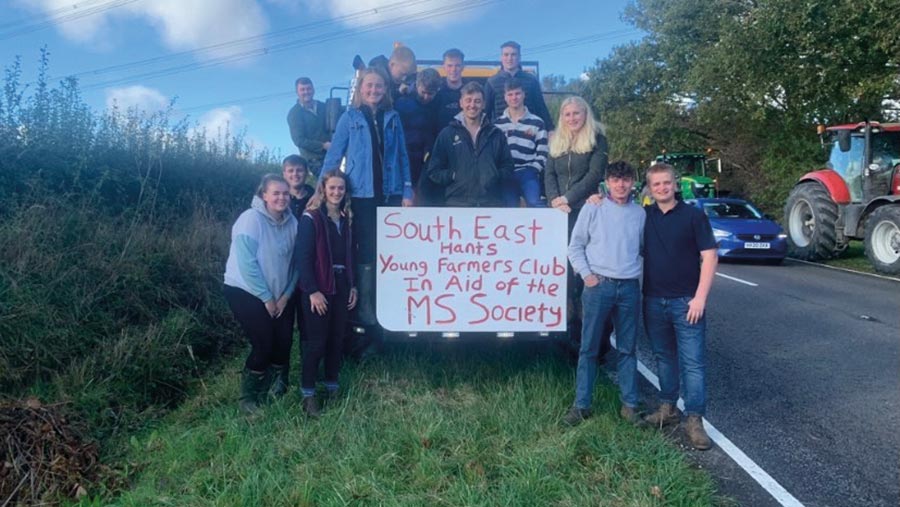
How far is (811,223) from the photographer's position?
1487cm

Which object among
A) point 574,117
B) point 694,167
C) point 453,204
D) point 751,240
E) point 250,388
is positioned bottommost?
point 250,388

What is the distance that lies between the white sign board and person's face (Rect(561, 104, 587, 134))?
25.2 inches

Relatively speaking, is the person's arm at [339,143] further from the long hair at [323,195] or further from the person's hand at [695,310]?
the person's hand at [695,310]

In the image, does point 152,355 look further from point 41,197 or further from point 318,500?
point 318,500

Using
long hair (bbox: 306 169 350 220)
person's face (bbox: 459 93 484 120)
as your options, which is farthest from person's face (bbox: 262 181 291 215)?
person's face (bbox: 459 93 484 120)

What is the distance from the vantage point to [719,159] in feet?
82.2

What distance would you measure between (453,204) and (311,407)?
1.74m

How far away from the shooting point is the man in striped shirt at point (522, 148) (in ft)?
17.0

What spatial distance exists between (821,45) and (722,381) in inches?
420

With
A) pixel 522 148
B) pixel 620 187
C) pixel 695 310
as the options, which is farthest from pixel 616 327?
pixel 522 148

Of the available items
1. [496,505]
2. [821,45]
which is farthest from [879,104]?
[496,505]

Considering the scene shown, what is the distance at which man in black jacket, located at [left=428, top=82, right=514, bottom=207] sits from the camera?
4.87 meters

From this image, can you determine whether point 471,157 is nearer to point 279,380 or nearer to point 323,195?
point 323,195

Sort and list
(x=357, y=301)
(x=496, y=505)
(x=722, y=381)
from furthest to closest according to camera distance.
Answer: (x=722, y=381) → (x=357, y=301) → (x=496, y=505)
